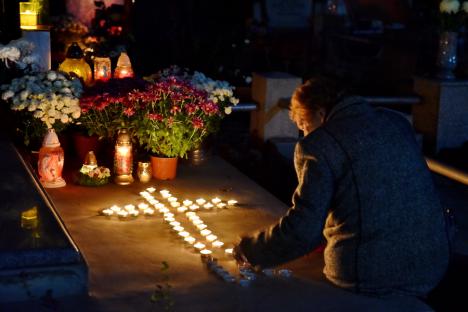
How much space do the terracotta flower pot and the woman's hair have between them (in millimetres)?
2620

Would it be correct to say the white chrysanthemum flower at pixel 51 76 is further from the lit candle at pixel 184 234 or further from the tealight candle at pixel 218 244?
the tealight candle at pixel 218 244

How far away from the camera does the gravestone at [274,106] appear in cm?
841

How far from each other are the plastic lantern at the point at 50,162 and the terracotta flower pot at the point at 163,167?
2.52ft

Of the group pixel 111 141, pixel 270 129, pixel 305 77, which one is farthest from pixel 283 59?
pixel 111 141

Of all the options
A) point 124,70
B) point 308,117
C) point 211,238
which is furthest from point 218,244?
point 124,70

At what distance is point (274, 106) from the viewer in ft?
27.7

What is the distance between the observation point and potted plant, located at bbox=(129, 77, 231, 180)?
22.5 feet

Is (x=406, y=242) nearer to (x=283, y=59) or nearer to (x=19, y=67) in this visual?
(x=19, y=67)

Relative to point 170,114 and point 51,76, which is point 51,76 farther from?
point 170,114

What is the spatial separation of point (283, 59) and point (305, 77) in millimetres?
2732

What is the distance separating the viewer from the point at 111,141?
7441mm

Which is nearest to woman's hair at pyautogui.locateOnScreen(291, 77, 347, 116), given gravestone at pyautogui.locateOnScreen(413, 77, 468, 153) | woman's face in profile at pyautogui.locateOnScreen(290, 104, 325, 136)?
woman's face in profile at pyautogui.locateOnScreen(290, 104, 325, 136)

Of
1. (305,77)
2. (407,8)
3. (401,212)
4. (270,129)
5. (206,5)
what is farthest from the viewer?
(206,5)

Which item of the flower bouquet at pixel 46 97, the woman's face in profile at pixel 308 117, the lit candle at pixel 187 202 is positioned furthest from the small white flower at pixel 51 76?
the woman's face in profile at pixel 308 117
